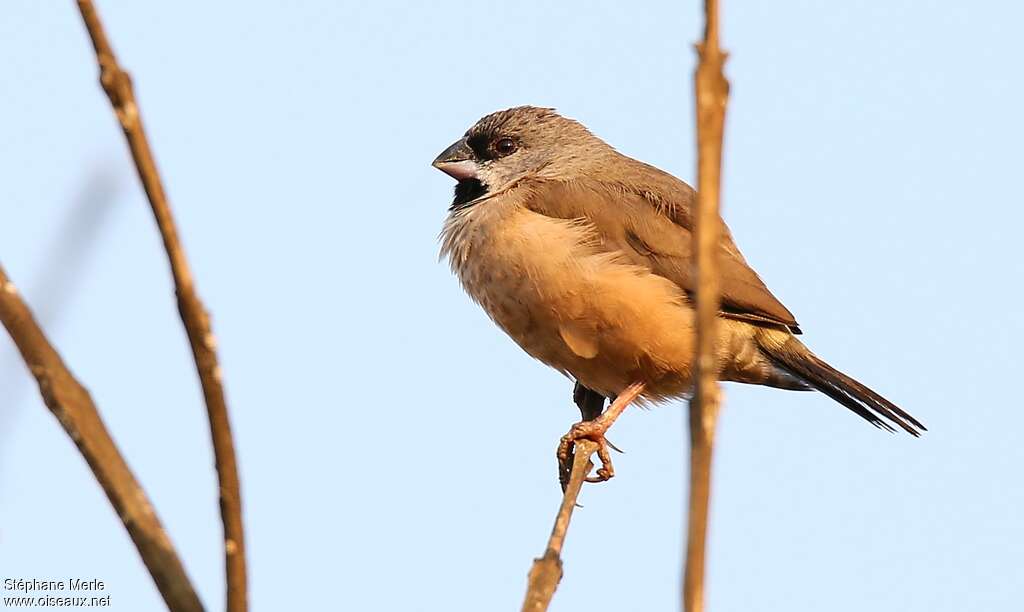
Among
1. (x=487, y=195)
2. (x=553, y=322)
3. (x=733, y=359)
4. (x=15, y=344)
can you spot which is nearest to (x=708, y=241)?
(x=15, y=344)

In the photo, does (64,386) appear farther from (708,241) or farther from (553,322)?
(553,322)

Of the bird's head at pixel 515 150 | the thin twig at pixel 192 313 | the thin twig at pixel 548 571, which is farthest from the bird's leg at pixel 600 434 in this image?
the thin twig at pixel 192 313

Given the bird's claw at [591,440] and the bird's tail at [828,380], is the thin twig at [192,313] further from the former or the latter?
the bird's tail at [828,380]

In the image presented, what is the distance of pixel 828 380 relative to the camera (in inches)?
226

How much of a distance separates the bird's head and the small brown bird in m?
0.16

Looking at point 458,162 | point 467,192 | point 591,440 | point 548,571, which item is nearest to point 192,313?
point 548,571

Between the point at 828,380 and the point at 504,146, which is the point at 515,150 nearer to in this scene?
the point at 504,146

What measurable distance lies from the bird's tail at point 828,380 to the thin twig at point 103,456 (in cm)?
451

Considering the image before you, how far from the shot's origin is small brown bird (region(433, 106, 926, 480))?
5465 millimetres

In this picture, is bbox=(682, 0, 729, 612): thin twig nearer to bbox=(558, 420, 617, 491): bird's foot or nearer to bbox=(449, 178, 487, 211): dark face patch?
bbox=(558, 420, 617, 491): bird's foot

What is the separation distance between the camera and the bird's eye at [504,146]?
6.58 meters

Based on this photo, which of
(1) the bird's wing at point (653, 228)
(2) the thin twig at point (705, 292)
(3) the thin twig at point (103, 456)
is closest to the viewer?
(2) the thin twig at point (705, 292)

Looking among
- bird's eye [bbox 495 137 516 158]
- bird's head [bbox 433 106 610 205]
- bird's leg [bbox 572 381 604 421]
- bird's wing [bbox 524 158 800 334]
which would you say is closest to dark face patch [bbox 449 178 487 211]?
bird's head [bbox 433 106 610 205]

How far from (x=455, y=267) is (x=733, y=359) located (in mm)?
1350
